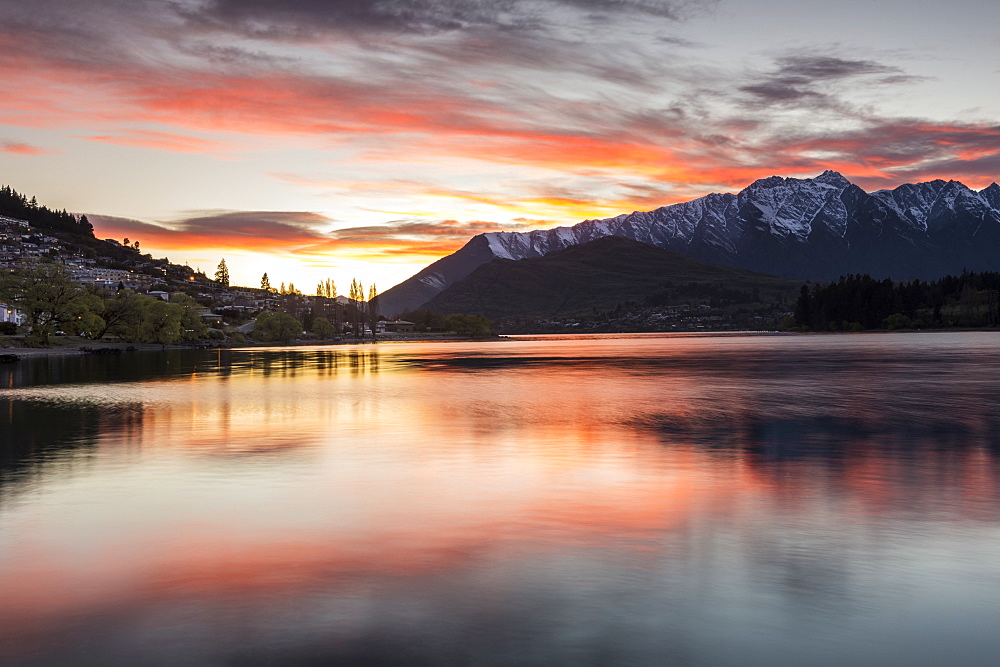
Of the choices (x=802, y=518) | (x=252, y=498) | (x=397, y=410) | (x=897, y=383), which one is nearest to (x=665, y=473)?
(x=802, y=518)

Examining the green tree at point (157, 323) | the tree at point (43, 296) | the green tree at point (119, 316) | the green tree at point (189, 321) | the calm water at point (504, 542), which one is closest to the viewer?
the calm water at point (504, 542)

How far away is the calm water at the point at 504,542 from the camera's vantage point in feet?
34.7

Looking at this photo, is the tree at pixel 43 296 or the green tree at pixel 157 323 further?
the green tree at pixel 157 323

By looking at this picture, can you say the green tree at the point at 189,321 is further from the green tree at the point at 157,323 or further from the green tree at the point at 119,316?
the green tree at the point at 119,316

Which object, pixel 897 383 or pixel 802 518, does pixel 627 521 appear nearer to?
pixel 802 518

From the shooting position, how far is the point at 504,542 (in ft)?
52.2

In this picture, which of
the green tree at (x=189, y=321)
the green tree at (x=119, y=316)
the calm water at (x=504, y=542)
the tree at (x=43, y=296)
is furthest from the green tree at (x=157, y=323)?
the calm water at (x=504, y=542)

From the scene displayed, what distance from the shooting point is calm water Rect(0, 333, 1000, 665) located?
10.6 m

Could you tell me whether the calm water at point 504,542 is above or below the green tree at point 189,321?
below

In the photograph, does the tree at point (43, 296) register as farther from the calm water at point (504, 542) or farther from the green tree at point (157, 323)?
the calm water at point (504, 542)

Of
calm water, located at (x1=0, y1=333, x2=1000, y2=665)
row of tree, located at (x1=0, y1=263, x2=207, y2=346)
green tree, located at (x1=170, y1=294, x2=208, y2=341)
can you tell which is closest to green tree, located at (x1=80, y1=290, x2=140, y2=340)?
row of tree, located at (x1=0, y1=263, x2=207, y2=346)

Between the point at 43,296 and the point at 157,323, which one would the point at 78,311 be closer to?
the point at 43,296

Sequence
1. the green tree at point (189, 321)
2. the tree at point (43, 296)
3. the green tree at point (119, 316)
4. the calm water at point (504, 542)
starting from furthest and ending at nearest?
the green tree at point (189, 321)
the green tree at point (119, 316)
the tree at point (43, 296)
the calm water at point (504, 542)

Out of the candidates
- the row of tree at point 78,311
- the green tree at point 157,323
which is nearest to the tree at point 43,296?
the row of tree at point 78,311
